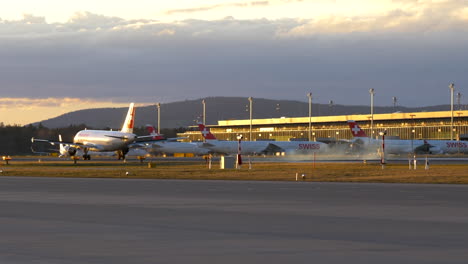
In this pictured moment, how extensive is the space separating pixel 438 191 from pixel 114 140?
63.2 metres

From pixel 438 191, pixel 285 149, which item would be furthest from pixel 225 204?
pixel 285 149

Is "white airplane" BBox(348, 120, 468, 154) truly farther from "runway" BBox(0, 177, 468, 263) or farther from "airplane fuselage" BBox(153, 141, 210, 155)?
"runway" BBox(0, 177, 468, 263)

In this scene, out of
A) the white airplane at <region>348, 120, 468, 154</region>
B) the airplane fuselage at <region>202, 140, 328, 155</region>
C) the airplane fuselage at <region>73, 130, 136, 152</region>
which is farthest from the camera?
the airplane fuselage at <region>202, 140, 328, 155</region>

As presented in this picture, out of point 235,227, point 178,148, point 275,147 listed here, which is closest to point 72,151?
point 178,148

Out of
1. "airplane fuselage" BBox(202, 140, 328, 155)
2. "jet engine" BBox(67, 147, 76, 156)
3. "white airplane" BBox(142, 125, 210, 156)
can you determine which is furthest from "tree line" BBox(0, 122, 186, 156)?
"jet engine" BBox(67, 147, 76, 156)

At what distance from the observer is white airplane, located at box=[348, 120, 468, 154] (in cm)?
11219

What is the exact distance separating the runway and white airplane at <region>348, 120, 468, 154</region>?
252 feet

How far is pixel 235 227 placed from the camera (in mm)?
20766

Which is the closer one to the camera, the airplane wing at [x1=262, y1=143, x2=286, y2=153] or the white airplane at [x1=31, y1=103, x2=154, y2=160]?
the white airplane at [x1=31, y1=103, x2=154, y2=160]

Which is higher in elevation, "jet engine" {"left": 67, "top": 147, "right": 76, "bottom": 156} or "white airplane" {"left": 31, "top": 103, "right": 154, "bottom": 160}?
"white airplane" {"left": 31, "top": 103, "right": 154, "bottom": 160}

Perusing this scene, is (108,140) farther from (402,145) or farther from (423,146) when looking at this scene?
(423,146)

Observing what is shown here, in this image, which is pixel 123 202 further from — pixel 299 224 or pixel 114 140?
pixel 114 140

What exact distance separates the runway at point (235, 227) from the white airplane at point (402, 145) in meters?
77.0

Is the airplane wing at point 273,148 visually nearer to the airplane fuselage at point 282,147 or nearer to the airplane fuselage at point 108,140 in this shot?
the airplane fuselage at point 282,147
